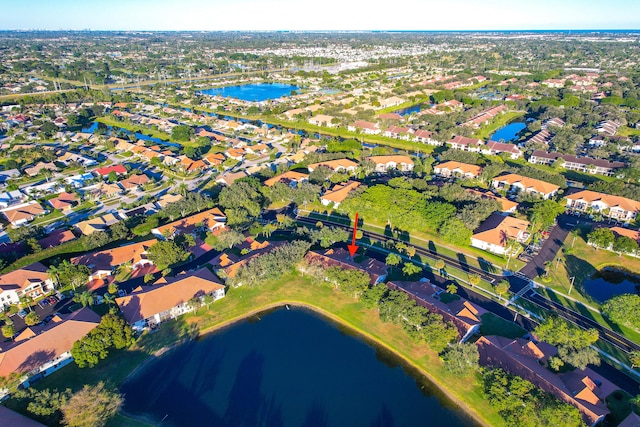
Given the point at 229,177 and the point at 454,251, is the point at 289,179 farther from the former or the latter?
the point at 454,251

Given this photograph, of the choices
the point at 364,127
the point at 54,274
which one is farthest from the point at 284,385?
the point at 364,127

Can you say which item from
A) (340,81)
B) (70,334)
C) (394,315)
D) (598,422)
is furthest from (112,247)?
(340,81)

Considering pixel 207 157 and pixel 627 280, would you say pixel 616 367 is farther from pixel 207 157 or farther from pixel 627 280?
pixel 207 157

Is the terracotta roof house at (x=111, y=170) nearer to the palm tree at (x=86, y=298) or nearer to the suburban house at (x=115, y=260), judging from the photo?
the suburban house at (x=115, y=260)

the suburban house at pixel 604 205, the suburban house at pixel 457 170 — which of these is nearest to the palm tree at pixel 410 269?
the suburban house at pixel 604 205

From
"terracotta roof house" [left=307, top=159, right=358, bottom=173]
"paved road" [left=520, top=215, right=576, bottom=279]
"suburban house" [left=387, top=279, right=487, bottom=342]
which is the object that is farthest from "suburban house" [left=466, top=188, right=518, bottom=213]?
"suburban house" [left=387, top=279, right=487, bottom=342]

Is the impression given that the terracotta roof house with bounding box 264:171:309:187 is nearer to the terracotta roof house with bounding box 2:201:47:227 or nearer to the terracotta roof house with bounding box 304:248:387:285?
the terracotta roof house with bounding box 304:248:387:285
